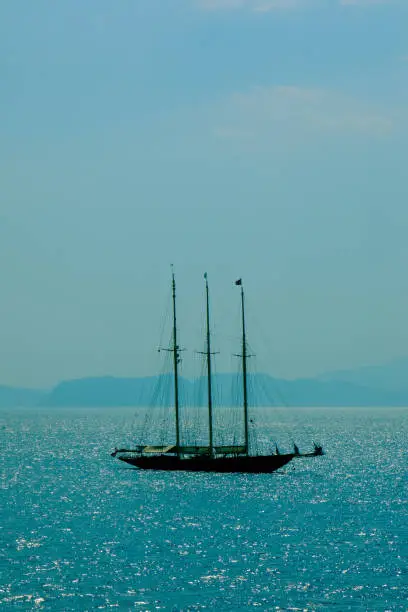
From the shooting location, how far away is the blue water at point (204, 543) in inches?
Answer: 2067

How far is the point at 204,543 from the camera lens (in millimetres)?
70500

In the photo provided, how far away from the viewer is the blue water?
52.5 metres

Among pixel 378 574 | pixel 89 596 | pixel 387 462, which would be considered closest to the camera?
pixel 89 596

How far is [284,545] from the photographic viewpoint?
229 feet

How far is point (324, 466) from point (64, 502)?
61.8 meters

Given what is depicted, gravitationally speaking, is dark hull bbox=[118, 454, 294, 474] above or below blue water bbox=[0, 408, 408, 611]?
above

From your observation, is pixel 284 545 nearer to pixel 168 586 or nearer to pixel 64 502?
pixel 168 586

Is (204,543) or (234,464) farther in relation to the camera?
(234,464)

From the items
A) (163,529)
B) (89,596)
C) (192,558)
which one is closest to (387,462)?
(163,529)

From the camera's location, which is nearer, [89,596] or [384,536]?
[89,596]

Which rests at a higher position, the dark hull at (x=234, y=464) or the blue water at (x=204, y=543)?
the dark hull at (x=234, y=464)

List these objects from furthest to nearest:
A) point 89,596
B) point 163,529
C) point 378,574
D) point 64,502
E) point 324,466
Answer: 1. point 324,466
2. point 64,502
3. point 163,529
4. point 378,574
5. point 89,596

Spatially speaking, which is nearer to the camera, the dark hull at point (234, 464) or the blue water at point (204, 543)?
the blue water at point (204, 543)

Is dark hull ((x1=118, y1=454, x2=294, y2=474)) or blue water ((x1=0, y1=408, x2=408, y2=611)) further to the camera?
dark hull ((x1=118, y1=454, x2=294, y2=474))
